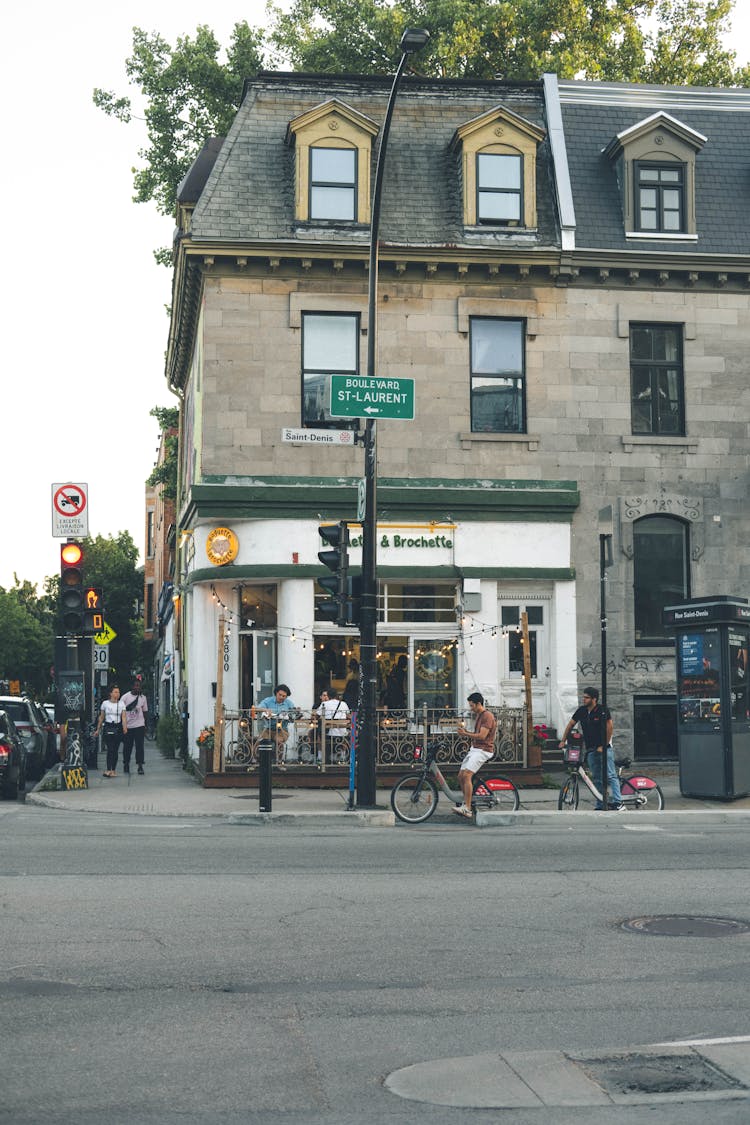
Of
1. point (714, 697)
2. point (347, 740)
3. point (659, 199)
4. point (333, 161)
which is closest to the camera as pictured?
point (714, 697)

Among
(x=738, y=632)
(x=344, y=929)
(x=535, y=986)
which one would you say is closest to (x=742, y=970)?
(x=535, y=986)

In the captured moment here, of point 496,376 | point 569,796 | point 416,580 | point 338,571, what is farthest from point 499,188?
point 569,796

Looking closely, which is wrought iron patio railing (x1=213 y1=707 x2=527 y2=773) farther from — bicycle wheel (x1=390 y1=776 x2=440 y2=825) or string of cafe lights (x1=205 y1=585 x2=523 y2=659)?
bicycle wheel (x1=390 y1=776 x2=440 y2=825)

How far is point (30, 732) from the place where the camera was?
86.9 feet

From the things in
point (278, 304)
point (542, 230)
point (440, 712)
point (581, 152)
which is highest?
point (581, 152)

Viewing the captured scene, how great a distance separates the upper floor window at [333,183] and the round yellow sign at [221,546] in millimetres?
5900

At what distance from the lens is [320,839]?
49.7 feet

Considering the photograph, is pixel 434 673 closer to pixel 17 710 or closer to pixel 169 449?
pixel 17 710

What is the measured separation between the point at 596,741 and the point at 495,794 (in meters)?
1.74

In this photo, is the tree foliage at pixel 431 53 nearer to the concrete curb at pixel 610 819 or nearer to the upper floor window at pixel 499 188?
the upper floor window at pixel 499 188

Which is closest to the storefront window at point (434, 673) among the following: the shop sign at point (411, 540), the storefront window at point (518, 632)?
the storefront window at point (518, 632)

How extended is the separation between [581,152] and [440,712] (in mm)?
10760

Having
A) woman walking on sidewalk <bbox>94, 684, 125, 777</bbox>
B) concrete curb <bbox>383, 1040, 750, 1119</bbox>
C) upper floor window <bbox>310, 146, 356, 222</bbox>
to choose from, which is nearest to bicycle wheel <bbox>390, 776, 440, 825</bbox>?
woman walking on sidewalk <bbox>94, 684, 125, 777</bbox>

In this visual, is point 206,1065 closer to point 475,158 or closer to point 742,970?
point 742,970
